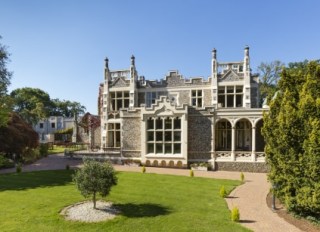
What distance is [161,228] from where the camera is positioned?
9883 millimetres

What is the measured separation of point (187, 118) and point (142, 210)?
45.5 feet

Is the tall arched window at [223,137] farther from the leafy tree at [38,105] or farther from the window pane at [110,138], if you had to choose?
the leafy tree at [38,105]

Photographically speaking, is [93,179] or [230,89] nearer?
[93,179]

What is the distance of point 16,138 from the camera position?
2770 centimetres

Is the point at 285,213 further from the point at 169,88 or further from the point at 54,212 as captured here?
the point at 169,88

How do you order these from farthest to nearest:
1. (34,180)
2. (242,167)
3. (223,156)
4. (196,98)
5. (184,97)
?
(184,97) < (196,98) < (223,156) < (242,167) < (34,180)

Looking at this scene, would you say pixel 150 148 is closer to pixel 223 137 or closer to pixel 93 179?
pixel 223 137

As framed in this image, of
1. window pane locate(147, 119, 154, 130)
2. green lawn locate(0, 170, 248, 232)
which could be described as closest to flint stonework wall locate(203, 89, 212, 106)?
window pane locate(147, 119, 154, 130)

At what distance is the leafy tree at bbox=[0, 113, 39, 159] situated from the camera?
2684 centimetres

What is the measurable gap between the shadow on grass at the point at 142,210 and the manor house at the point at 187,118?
40.9 ft

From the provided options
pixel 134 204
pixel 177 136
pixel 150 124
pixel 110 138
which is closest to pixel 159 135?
pixel 150 124

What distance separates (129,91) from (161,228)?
2249cm

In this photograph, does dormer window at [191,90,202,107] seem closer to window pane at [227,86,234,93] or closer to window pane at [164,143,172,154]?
window pane at [227,86,234,93]

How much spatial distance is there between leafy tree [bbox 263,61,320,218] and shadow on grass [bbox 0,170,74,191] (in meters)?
13.7
